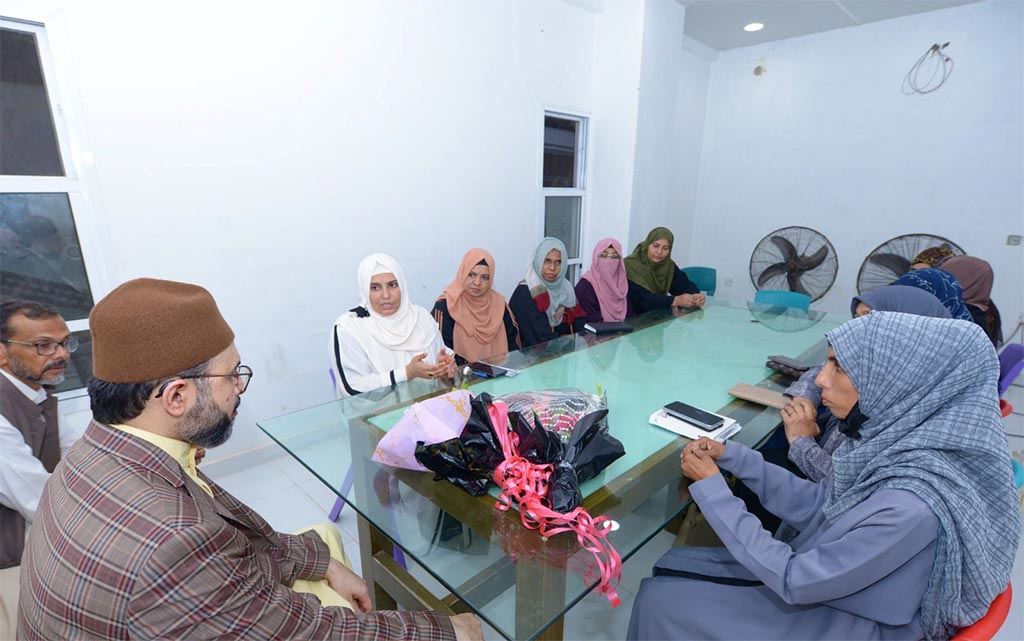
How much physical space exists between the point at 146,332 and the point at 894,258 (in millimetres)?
4238

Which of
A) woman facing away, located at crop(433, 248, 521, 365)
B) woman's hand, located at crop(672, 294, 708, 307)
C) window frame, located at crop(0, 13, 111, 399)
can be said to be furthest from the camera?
woman's hand, located at crop(672, 294, 708, 307)

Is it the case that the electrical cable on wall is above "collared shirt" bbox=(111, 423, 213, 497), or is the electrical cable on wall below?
above

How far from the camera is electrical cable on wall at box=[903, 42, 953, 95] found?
3754 millimetres

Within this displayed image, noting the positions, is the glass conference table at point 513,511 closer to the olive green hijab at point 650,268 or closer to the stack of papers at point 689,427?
the stack of papers at point 689,427

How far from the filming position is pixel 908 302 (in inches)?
62.4

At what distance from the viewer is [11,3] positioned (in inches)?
67.6

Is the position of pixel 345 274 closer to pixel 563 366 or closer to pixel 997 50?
pixel 563 366

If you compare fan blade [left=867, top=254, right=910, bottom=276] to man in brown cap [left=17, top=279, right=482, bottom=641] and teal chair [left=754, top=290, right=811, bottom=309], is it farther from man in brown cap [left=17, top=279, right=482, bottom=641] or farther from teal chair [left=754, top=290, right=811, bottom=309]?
man in brown cap [left=17, top=279, right=482, bottom=641]

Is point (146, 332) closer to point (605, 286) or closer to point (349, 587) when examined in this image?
point (349, 587)

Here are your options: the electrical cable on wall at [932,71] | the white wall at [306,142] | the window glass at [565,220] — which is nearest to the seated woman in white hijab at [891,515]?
the white wall at [306,142]

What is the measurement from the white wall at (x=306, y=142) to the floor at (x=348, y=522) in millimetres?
214

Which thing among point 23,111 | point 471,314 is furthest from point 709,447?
point 23,111

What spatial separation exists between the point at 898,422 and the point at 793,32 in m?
4.67

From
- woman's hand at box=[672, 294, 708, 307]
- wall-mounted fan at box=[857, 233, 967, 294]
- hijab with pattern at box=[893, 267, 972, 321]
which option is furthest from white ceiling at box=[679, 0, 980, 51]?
hijab with pattern at box=[893, 267, 972, 321]
